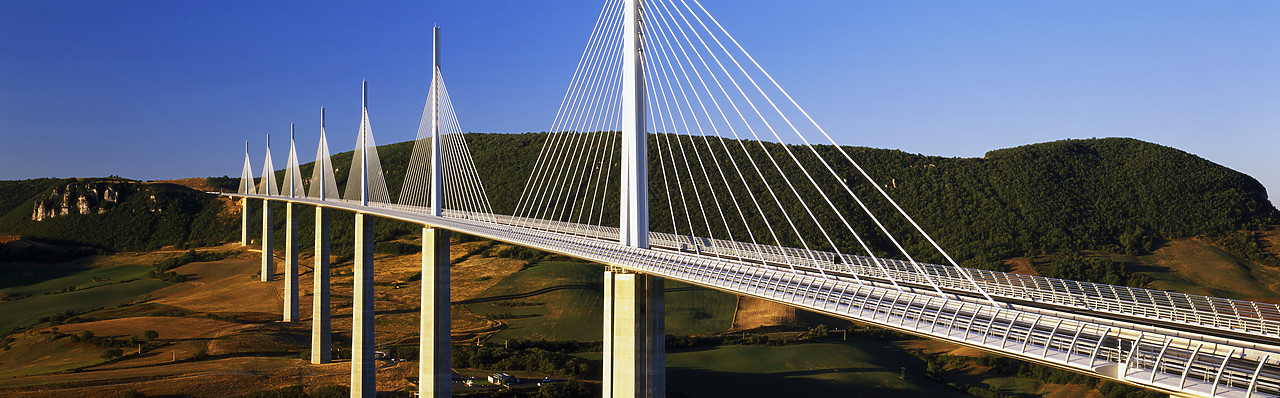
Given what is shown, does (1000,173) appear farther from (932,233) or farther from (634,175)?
(634,175)

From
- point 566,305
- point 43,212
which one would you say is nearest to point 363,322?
point 566,305

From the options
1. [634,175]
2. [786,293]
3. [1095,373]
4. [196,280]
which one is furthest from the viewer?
[196,280]

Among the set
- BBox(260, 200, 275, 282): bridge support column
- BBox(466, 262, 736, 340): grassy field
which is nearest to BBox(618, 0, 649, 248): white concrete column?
BBox(466, 262, 736, 340): grassy field

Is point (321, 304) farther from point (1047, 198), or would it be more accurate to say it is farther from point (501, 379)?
point (1047, 198)

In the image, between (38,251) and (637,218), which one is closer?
(637,218)

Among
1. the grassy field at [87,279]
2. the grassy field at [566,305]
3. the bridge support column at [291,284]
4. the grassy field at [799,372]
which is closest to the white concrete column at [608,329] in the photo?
the grassy field at [799,372]

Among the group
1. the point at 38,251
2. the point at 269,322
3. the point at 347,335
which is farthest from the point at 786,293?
the point at 38,251
